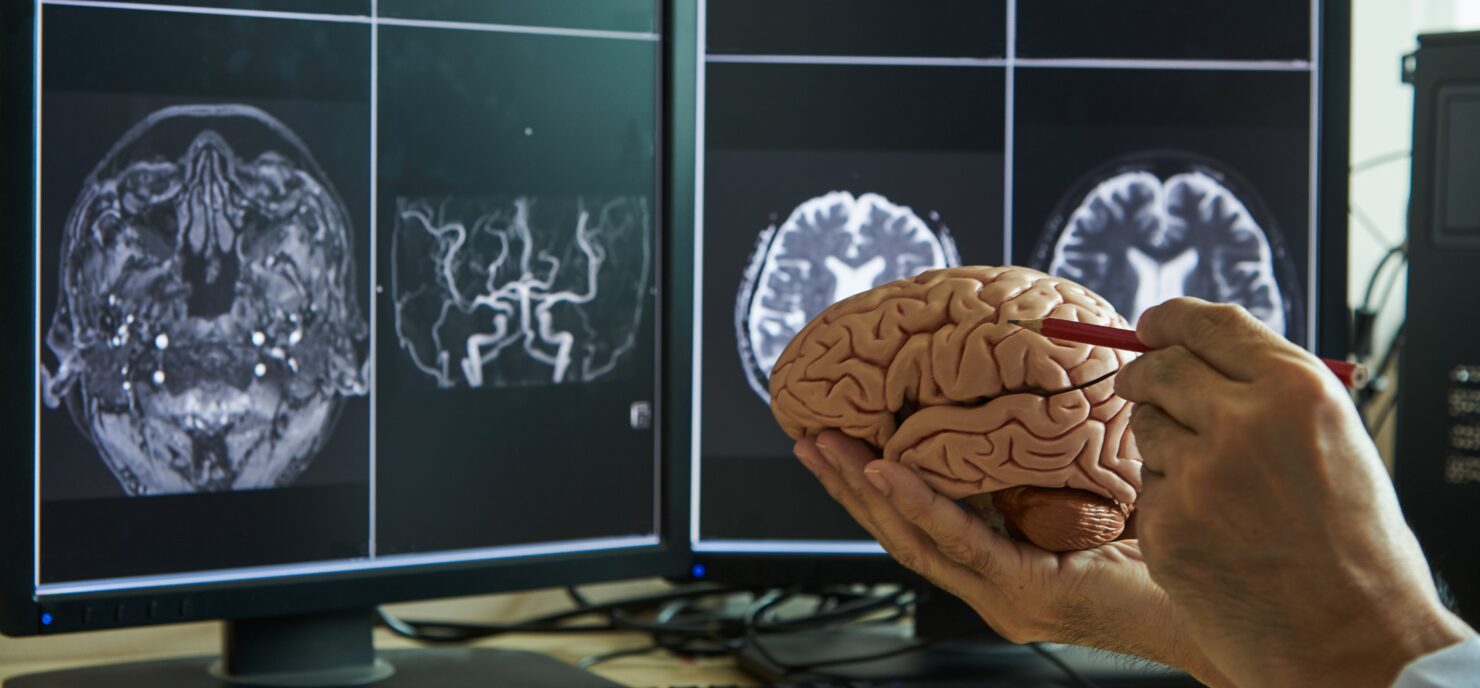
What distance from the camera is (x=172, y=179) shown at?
1.06 m

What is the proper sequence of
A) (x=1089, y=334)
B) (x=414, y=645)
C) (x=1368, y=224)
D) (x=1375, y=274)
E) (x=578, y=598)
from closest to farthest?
(x=1089, y=334) → (x=414, y=645) → (x=578, y=598) → (x=1375, y=274) → (x=1368, y=224)

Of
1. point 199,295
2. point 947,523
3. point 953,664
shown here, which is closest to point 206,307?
point 199,295

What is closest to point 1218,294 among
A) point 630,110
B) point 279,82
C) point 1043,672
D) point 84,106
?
point 1043,672

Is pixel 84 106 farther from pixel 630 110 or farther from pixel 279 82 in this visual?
pixel 630 110

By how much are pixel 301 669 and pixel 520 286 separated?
354 mm

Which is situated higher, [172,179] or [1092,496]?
[172,179]

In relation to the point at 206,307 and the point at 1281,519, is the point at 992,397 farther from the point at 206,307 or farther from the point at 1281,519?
the point at 206,307

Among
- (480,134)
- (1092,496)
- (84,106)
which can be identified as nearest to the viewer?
(1092,496)

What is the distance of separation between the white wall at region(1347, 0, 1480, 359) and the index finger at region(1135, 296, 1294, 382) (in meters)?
1.21

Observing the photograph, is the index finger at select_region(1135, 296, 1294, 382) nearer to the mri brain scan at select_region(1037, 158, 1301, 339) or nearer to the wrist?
the wrist

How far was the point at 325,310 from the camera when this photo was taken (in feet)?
3.62

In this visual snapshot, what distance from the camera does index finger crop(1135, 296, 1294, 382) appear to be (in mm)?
661

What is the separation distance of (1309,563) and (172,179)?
2.68 feet

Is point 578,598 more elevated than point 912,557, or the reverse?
point 912,557
